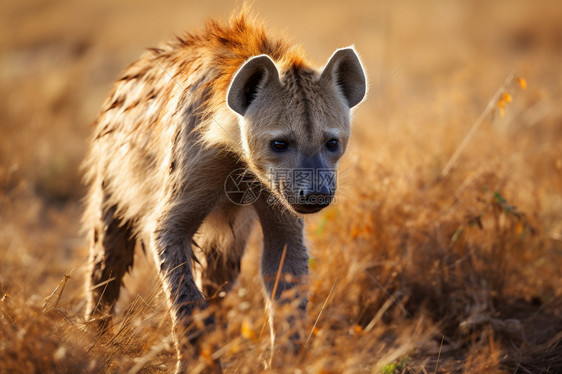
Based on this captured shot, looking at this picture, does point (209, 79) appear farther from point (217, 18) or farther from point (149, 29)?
point (149, 29)

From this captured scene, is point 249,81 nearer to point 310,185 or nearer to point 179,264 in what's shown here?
point 310,185

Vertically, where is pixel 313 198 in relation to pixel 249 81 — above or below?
below

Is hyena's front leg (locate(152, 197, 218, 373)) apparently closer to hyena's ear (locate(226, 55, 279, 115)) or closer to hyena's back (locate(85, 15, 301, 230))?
hyena's back (locate(85, 15, 301, 230))

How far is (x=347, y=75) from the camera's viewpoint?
2994 mm

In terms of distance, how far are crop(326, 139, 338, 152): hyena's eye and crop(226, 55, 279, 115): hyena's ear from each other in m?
0.36

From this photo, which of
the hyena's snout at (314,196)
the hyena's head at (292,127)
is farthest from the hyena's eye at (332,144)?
the hyena's snout at (314,196)

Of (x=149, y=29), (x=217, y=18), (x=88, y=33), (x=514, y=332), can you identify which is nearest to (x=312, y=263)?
(x=514, y=332)

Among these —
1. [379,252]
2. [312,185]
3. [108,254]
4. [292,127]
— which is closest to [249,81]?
[292,127]

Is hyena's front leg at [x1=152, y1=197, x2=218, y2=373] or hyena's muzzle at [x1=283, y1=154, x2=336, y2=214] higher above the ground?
hyena's muzzle at [x1=283, y1=154, x2=336, y2=214]

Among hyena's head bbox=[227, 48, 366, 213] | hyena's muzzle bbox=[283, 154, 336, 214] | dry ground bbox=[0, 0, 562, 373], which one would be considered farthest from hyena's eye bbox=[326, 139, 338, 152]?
dry ground bbox=[0, 0, 562, 373]

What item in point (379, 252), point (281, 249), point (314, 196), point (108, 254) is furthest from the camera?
point (379, 252)

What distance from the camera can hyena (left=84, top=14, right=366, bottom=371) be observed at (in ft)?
8.90

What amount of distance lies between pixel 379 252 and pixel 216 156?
145 centimetres

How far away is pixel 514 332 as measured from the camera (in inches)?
136
